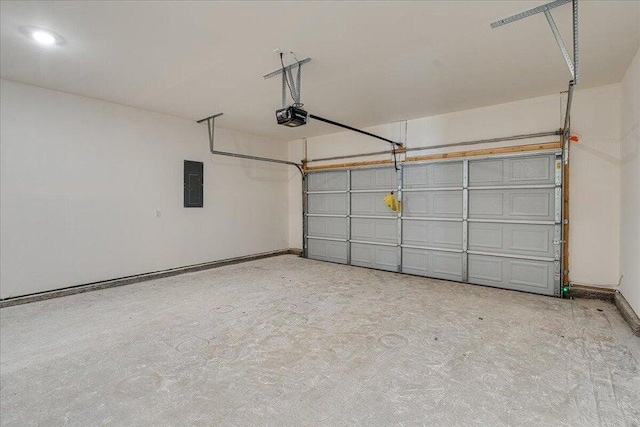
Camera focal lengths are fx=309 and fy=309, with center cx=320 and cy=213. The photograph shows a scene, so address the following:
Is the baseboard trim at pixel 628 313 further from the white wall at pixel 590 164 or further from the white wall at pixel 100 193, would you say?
the white wall at pixel 100 193

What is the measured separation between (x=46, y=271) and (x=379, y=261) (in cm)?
501

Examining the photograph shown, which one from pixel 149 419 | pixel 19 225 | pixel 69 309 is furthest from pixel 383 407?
pixel 19 225

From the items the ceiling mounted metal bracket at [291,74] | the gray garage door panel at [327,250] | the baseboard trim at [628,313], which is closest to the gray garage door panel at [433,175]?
the gray garage door panel at [327,250]

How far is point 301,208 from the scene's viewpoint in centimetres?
715

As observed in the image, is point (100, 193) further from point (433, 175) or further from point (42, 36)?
point (433, 175)

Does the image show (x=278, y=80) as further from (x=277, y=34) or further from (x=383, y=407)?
(x=383, y=407)

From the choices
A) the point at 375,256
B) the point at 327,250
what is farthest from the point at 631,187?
the point at 327,250

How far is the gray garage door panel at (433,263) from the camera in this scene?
16.3ft

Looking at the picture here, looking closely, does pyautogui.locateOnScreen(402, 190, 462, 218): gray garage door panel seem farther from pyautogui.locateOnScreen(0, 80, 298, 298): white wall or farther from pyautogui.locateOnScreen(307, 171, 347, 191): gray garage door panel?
pyautogui.locateOnScreen(0, 80, 298, 298): white wall

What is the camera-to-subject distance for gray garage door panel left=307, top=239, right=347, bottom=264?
643cm

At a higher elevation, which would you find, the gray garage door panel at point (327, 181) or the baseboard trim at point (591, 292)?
the gray garage door panel at point (327, 181)

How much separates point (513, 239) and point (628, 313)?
1559 mm

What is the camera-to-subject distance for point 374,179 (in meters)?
5.93

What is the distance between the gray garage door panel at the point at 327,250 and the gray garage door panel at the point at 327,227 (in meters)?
0.16
